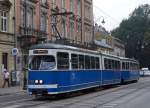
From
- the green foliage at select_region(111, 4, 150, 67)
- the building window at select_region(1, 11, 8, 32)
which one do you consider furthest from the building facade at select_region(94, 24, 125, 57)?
the building window at select_region(1, 11, 8, 32)

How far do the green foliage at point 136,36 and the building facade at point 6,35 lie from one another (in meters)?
66.5

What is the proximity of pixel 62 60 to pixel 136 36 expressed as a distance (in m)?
87.9

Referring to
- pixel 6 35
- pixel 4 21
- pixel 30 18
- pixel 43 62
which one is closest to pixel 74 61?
pixel 43 62

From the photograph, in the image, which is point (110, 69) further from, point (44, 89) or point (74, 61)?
point (44, 89)

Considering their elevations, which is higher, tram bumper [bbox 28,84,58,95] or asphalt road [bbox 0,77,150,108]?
Answer: tram bumper [bbox 28,84,58,95]

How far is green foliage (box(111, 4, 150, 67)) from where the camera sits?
110731mm

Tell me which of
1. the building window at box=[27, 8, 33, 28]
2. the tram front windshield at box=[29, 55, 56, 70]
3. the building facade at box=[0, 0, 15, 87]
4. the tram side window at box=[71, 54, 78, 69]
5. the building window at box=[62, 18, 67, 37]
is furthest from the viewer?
the building window at box=[62, 18, 67, 37]

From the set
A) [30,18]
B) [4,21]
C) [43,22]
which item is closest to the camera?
[4,21]

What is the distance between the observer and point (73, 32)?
63.6 m

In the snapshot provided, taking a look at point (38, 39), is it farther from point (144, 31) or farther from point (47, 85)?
point (144, 31)

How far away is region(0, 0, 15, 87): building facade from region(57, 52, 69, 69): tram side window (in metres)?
17.1

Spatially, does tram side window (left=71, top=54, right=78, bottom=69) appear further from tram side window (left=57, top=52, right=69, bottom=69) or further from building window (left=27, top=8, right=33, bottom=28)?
building window (left=27, top=8, right=33, bottom=28)

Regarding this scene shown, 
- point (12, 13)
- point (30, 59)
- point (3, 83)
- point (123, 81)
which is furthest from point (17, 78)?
point (30, 59)

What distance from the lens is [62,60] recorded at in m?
25.6
